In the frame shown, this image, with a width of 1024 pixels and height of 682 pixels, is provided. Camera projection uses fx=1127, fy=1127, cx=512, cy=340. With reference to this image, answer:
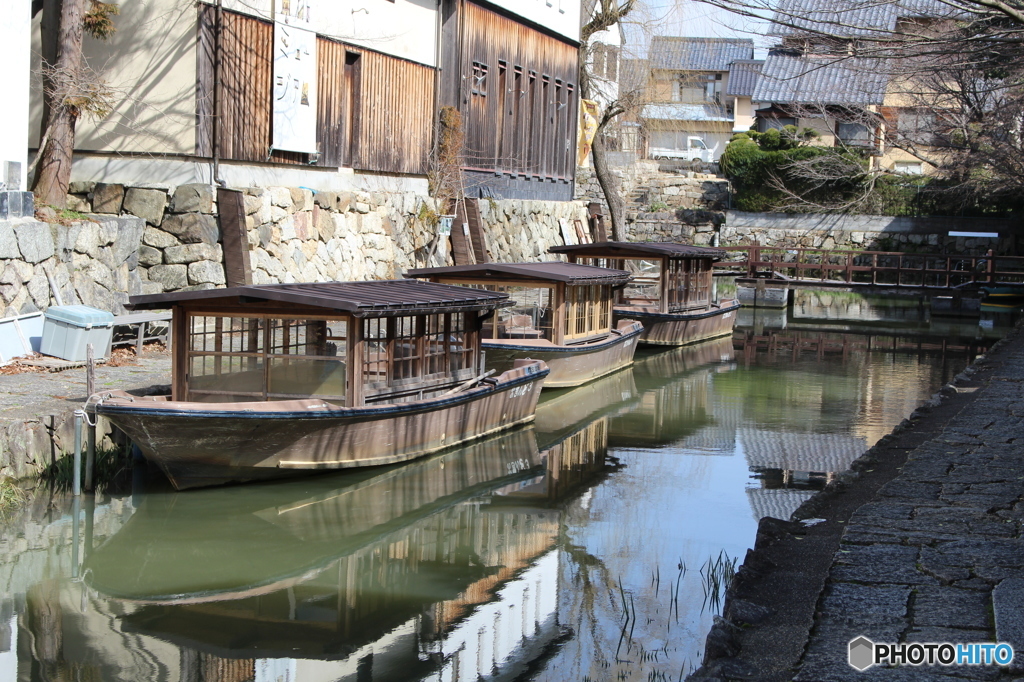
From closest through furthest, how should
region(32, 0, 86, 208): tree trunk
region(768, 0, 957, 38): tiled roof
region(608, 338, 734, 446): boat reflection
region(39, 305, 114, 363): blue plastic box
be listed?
→ region(768, 0, 957, 38): tiled roof, region(39, 305, 114, 363): blue plastic box, region(608, 338, 734, 446): boat reflection, region(32, 0, 86, 208): tree trunk

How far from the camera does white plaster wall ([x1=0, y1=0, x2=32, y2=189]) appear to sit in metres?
14.6

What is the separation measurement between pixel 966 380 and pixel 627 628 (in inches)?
450

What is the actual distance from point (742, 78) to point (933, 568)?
61483 mm

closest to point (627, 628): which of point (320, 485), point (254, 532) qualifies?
point (254, 532)

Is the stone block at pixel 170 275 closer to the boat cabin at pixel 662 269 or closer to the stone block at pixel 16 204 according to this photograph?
the stone block at pixel 16 204

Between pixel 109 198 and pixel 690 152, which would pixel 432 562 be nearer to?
pixel 109 198

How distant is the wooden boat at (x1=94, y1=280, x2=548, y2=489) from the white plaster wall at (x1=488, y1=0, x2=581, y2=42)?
649 inches

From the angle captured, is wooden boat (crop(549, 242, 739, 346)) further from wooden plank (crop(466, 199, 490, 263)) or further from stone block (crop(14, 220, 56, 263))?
stone block (crop(14, 220, 56, 263))

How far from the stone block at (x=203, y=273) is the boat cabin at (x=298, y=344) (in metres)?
4.66

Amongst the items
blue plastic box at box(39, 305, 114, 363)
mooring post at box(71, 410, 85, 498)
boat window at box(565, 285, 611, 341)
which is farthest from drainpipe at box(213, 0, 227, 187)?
mooring post at box(71, 410, 85, 498)

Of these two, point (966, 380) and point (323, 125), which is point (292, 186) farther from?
point (966, 380)

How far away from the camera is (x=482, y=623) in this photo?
8.25 metres

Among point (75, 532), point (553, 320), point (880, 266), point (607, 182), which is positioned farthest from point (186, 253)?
point (880, 266)

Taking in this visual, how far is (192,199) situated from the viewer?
17.6m
